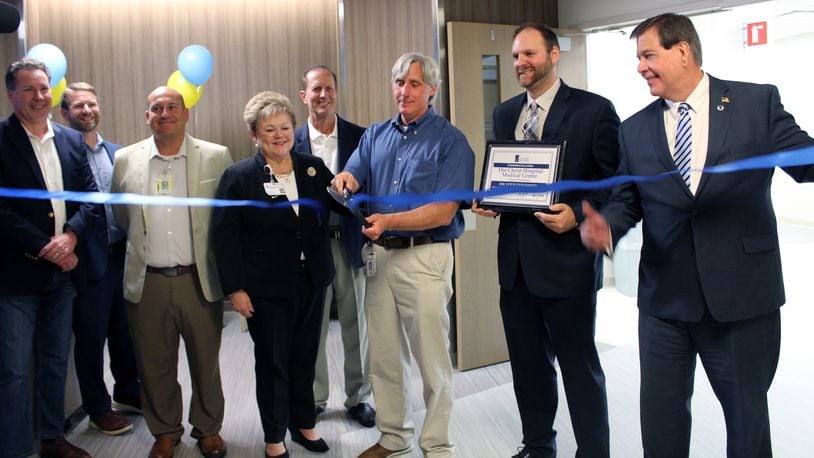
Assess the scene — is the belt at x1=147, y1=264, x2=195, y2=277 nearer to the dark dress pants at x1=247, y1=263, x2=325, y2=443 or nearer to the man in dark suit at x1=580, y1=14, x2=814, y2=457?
the dark dress pants at x1=247, y1=263, x2=325, y2=443

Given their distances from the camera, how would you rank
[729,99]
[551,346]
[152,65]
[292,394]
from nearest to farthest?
[729,99], [551,346], [292,394], [152,65]

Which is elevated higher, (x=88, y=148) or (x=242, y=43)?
(x=242, y=43)

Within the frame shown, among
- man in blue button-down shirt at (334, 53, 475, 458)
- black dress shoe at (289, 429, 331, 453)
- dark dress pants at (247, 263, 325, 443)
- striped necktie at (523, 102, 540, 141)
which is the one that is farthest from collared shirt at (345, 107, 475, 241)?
black dress shoe at (289, 429, 331, 453)

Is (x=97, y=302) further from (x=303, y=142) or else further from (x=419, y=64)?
(x=419, y=64)

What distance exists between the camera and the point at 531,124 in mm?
2693

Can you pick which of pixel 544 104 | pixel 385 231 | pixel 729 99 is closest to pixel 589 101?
pixel 544 104

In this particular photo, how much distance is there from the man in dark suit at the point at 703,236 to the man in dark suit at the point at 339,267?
161 cm

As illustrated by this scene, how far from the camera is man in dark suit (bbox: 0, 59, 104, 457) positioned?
2.83 metres

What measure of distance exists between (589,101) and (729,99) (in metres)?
0.59

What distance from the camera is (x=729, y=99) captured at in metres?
2.07

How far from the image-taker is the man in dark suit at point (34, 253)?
2834 mm

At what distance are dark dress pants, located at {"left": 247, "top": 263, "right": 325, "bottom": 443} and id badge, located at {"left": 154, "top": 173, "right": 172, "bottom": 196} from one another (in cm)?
62

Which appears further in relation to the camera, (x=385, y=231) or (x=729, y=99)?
(x=385, y=231)

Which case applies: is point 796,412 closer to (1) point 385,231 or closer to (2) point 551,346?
(2) point 551,346
